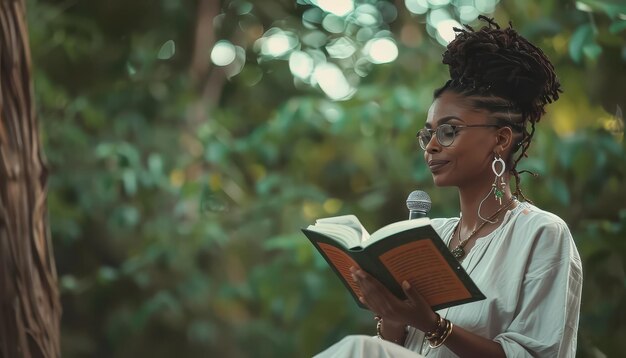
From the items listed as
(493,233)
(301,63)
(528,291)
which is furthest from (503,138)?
(301,63)

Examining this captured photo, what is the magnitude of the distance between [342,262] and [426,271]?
0.20 m

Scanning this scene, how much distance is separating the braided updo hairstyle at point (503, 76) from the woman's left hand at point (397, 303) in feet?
1.51

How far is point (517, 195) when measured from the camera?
85.6 inches

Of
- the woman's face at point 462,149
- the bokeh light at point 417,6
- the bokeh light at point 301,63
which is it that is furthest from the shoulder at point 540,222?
the bokeh light at point 301,63

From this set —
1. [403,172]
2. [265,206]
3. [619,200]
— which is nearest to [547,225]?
[619,200]

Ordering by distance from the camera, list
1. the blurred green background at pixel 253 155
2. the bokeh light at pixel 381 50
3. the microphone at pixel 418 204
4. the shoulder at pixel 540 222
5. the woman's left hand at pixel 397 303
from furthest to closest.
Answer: the bokeh light at pixel 381 50 < the blurred green background at pixel 253 155 < the microphone at pixel 418 204 < the shoulder at pixel 540 222 < the woman's left hand at pixel 397 303

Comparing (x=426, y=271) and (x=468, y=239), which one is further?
(x=468, y=239)

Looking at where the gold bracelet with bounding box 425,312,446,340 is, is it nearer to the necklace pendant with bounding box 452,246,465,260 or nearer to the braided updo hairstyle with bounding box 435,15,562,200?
the necklace pendant with bounding box 452,246,465,260

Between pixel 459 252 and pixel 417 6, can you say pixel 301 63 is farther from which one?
pixel 459 252

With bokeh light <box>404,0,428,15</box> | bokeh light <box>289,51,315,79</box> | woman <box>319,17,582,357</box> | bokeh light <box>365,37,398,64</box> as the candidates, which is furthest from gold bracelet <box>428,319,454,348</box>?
bokeh light <box>289,51,315,79</box>

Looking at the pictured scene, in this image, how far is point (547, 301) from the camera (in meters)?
1.87

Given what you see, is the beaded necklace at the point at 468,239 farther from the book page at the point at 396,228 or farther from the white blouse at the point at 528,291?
the book page at the point at 396,228

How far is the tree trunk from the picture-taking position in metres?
2.34

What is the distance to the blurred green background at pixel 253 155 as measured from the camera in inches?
138
